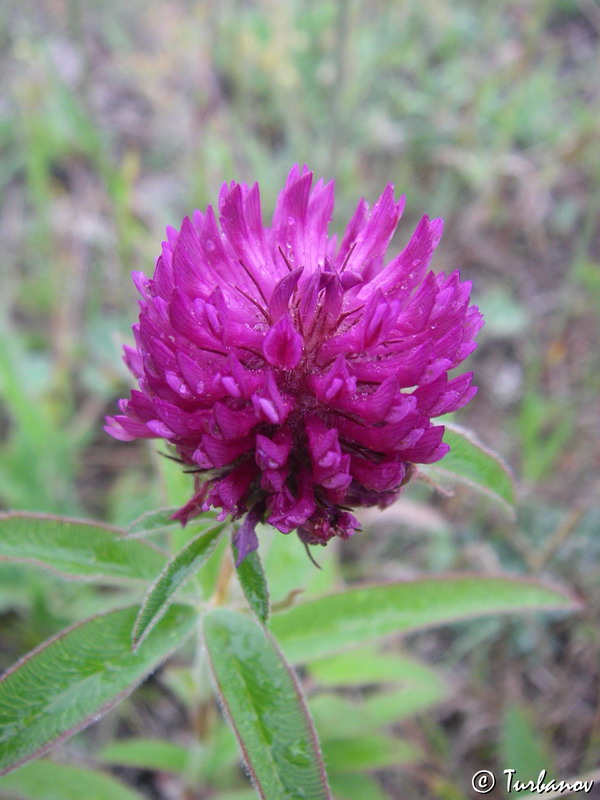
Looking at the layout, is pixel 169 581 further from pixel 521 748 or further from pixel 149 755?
pixel 521 748

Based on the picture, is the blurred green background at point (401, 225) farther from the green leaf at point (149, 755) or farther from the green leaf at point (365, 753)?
the green leaf at point (149, 755)

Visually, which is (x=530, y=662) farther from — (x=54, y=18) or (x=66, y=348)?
(x=54, y=18)

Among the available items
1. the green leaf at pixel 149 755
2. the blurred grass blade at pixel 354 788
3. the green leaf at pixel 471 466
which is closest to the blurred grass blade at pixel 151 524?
the green leaf at pixel 471 466

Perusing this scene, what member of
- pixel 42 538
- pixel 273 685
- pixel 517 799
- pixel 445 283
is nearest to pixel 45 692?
pixel 42 538

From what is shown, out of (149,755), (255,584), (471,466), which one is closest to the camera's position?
(255,584)

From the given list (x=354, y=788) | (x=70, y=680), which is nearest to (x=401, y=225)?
(x=354, y=788)

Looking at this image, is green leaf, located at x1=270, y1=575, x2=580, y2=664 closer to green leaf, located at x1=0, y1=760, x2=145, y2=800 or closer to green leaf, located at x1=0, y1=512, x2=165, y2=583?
green leaf, located at x1=0, y1=512, x2=165, y2=583
